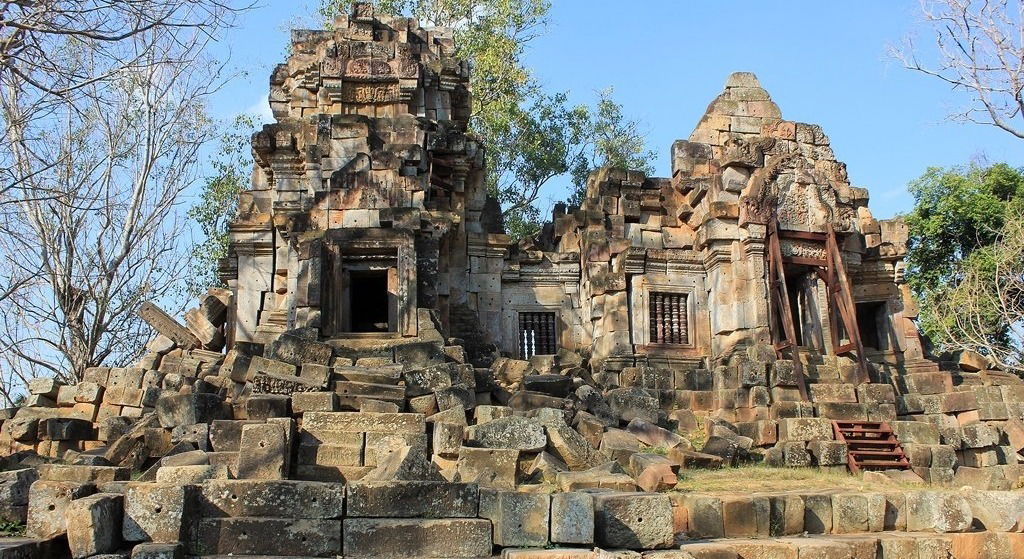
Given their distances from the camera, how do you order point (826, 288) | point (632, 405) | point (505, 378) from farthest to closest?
point (826, 288)
point (505, 378)
point (632, 405)

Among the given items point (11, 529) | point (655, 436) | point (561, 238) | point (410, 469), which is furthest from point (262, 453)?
point (561, 238)

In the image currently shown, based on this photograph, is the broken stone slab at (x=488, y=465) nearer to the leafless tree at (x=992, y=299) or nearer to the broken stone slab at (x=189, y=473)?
the broken stone slab at (x=189, y=473)

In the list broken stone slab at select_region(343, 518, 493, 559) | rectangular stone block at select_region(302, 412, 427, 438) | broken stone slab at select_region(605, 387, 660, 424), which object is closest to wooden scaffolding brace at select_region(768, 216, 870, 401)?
broken stone slab at select_region(605, 387, 660, 424)

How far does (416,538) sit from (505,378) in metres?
7.19

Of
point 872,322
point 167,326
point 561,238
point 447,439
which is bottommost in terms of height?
point 447,439

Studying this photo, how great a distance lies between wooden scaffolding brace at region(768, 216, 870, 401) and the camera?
15.4m

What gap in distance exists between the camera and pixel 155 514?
6848 millimetres

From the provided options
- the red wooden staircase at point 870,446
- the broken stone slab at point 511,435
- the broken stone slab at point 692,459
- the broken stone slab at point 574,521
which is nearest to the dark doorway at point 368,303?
the broken stone slab at point 511,435

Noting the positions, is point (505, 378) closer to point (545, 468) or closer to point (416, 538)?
point (545, 468)

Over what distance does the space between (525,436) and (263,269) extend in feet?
25.4

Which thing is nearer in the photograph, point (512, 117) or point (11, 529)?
point (11, 529)

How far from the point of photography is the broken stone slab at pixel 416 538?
279 inches

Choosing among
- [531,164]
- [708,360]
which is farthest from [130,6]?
[531,164]

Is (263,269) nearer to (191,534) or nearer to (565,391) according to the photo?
(565,391)
